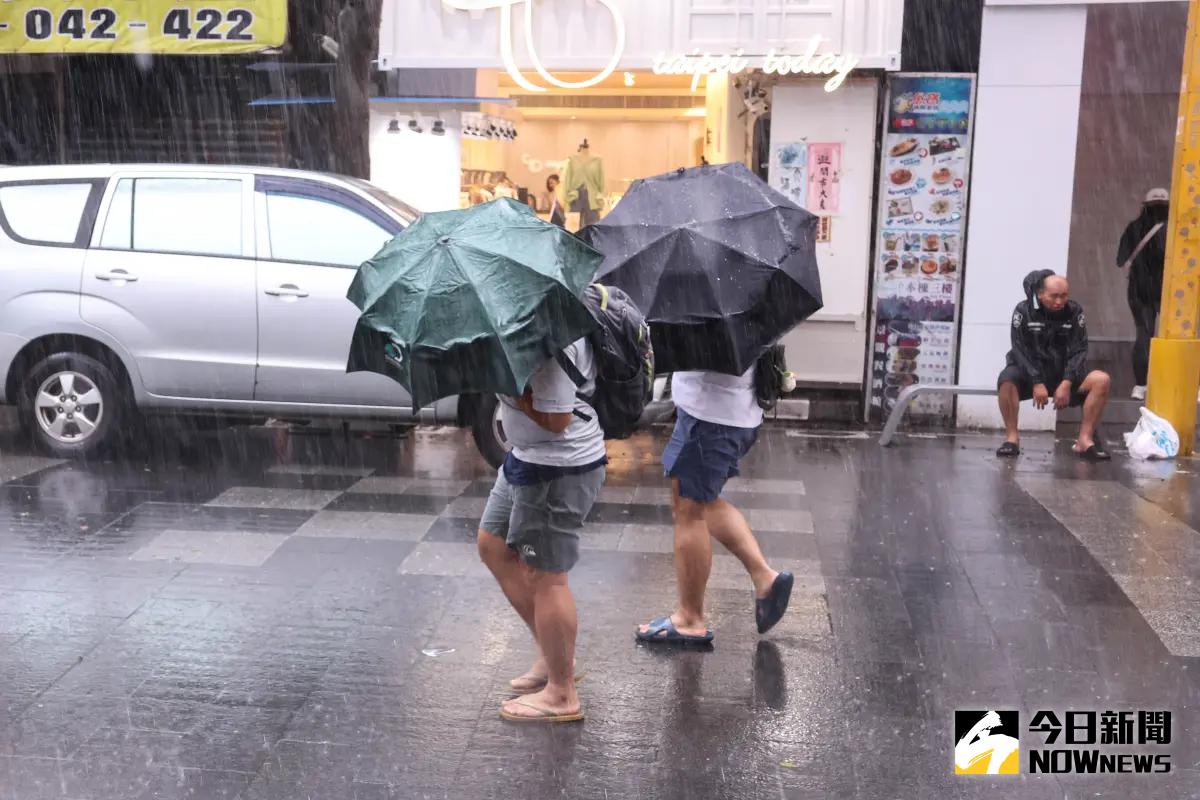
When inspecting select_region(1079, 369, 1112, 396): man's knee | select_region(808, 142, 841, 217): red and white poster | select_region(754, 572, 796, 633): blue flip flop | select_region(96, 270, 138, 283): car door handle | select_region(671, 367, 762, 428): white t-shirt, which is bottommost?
select_region(754, 572, 796, 633): blue flip flop

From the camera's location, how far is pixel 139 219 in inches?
339

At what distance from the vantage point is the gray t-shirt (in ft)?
13.6

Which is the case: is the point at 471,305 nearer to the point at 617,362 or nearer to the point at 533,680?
the point at 617,362

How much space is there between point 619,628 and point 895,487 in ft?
11.1

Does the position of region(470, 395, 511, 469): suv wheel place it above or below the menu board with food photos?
below

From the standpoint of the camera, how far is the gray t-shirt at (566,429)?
416 centimetres

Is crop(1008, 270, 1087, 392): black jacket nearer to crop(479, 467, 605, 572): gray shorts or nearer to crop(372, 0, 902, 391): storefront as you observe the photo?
crop(372, 0, 902, 391): storefront

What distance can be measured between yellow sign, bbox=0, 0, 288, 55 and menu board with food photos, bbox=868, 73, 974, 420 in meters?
5.36

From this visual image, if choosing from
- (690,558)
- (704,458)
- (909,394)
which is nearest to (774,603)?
(690,558)

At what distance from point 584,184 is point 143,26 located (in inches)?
174

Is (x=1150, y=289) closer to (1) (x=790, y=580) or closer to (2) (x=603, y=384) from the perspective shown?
(1) (x=790, y=580)

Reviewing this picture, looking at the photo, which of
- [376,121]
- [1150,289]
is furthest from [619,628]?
[1150,289]

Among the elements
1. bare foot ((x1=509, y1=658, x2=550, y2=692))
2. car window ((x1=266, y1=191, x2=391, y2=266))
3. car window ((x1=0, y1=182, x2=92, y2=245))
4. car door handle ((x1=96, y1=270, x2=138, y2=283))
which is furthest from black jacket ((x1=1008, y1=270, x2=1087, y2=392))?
car window ((x1=0, y1=182, x2=92, y2=245))

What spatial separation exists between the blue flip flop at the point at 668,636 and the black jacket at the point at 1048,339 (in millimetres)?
4883
